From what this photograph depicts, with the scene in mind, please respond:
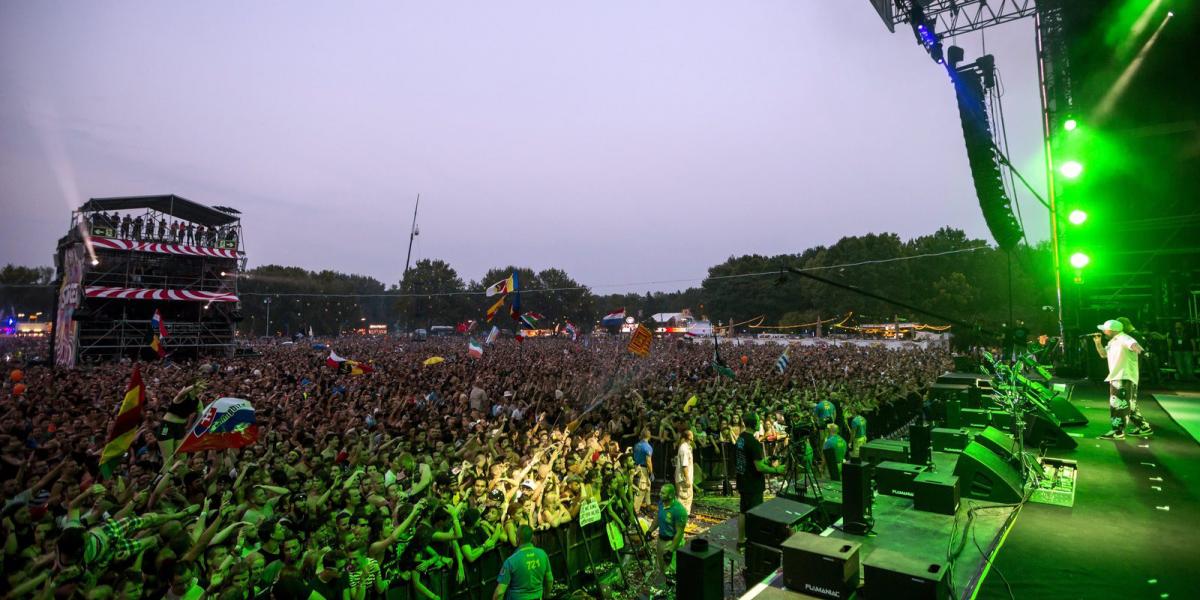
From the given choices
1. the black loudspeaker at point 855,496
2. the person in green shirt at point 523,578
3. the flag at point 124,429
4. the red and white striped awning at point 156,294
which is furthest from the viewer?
the red and white striped awning at point 156,294

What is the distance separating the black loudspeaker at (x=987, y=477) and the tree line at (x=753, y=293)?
4835 centimetres

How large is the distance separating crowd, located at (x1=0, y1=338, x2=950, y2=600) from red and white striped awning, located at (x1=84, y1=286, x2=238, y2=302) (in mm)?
11447

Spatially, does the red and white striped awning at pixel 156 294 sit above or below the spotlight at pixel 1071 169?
below

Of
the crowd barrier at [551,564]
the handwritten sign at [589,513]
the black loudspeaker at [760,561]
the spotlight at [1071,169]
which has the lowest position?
the crowd barrier at [551,564]

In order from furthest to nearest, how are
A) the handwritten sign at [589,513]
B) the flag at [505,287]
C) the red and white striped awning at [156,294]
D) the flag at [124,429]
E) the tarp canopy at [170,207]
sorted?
the tarp canopy at [170,207], the flag at [505,287], the red and white striped awning at [156,294], the handwritten sign at [589,513], the flag at [124,429]

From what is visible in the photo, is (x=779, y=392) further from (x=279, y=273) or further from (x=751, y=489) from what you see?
(x=279, y=273)

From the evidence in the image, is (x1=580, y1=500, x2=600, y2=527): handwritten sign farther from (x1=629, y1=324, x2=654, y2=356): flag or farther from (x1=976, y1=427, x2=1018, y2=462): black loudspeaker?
(x1=629, y1=324, x2=654, y2=356): flag

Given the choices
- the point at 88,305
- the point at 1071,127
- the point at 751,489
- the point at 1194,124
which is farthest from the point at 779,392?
the point at 88,305

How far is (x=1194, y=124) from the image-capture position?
565 centimetres

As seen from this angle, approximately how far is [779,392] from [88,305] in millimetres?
28923

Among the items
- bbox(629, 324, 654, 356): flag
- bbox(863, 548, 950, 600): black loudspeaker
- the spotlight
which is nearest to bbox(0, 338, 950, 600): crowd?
bbox(629, 324, 654, 356): flag

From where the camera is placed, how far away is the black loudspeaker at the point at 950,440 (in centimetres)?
625

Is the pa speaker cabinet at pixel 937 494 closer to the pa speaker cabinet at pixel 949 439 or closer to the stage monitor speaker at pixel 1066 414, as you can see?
the pa speaker cabinet at pixel 949 439

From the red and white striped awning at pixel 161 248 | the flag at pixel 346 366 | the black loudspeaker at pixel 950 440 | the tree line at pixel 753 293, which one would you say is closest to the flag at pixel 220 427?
the black loudspeaker at pixel 950 440
